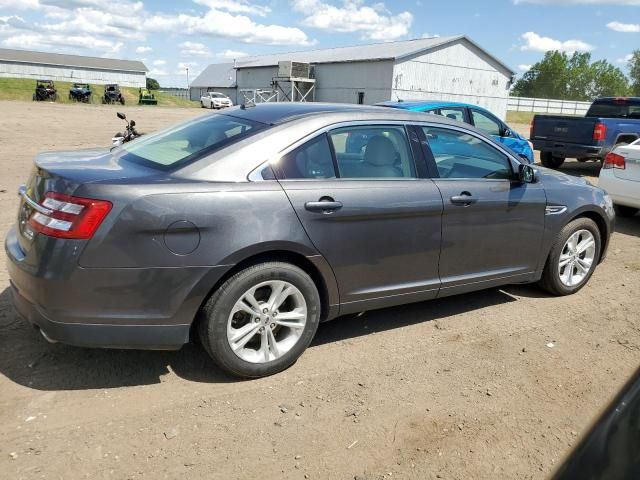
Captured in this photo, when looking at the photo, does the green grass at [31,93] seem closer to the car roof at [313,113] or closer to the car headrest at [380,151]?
the car roof at [313,113]

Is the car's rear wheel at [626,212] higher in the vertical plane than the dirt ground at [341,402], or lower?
higher

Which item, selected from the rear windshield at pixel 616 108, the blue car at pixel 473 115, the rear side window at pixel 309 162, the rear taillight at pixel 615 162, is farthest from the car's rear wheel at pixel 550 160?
the rear side window at pixel 309 162

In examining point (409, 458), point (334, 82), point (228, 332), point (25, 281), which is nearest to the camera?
point (409, 458)

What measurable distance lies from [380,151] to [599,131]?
9659 millimetres

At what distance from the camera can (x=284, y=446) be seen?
2.79 m

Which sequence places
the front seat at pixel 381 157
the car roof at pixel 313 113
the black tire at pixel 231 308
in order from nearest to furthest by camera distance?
the black tire at pixel 231 308 → the car roof at pixel 313 113 → the front seat at pixel 381 157

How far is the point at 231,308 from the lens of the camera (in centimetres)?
315

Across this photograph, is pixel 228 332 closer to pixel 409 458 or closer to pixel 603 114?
pixel 409 458

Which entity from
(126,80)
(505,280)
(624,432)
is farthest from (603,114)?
(126,80)

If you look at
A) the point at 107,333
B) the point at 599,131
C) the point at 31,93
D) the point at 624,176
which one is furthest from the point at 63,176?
the point at 31,93

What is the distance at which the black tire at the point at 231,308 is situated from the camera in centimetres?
312

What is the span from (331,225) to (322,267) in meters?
0.28

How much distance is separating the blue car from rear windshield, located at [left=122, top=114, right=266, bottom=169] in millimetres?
5031

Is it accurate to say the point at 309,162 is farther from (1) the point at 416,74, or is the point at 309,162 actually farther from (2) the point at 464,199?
(1) the point at 416,74
